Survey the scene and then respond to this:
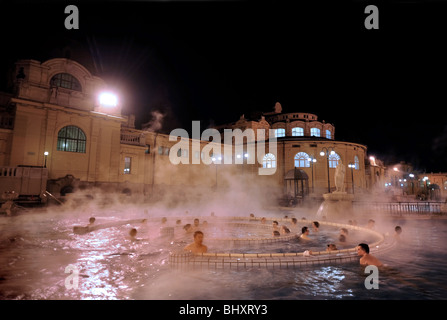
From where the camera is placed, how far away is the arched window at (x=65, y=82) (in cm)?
2258

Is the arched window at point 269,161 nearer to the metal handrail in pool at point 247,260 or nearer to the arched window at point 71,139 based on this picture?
the arched window at point 71,139

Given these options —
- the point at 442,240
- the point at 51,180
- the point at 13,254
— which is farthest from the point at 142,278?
the point at 51,180

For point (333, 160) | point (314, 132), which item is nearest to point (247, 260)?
point (333, 160)

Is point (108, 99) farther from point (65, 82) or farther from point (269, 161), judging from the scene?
point (269, 161)

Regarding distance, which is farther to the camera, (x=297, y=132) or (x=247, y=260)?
(x=297, y=132)

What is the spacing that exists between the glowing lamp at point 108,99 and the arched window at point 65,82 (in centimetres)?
207

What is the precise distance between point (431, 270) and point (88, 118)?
2653cm

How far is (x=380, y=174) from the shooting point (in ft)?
160

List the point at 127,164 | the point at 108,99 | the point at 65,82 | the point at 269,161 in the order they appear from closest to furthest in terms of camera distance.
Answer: the point at 65,82 → the point at 108,99 → the point at 127,164 → the point at 269,161

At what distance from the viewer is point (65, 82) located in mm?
23141

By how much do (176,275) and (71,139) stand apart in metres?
22.5

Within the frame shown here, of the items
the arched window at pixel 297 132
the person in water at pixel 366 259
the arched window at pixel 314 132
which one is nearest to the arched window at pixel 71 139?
the person in water at pixel 366 259

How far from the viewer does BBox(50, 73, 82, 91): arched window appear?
22.6 metres
